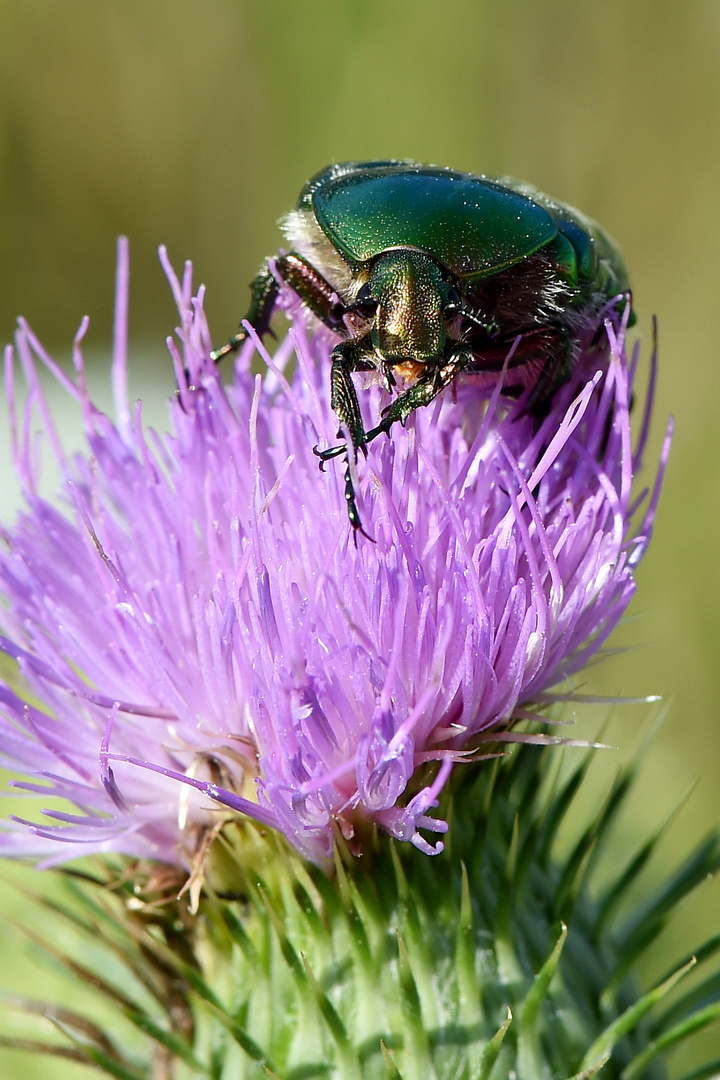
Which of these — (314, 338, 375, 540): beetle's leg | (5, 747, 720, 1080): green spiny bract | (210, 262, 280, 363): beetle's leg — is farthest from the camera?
(210, 262, 280, 363): beetle's leg

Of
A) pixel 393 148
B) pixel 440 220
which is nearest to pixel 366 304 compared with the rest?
pixel 440 220

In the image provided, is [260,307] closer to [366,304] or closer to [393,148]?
[366,304]

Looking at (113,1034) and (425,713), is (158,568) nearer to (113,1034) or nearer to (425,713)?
(425,713)

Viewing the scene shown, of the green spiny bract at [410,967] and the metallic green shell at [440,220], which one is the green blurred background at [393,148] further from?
the metallic green shell at [440,220]

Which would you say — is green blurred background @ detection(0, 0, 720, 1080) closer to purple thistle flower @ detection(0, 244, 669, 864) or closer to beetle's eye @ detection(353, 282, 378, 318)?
purple thistle flower @ detection(0, 244, 669, 864)

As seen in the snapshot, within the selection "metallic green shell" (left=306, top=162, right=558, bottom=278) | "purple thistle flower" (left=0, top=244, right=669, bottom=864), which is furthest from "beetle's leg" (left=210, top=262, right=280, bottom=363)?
"metallic green shell" (left=306, top=162, right=558, bottom=278)

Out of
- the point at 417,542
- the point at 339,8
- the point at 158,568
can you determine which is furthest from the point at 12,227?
the point at 417,542

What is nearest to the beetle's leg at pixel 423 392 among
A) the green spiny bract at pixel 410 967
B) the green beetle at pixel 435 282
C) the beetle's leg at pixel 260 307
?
the green beetle at pixel 435 282
